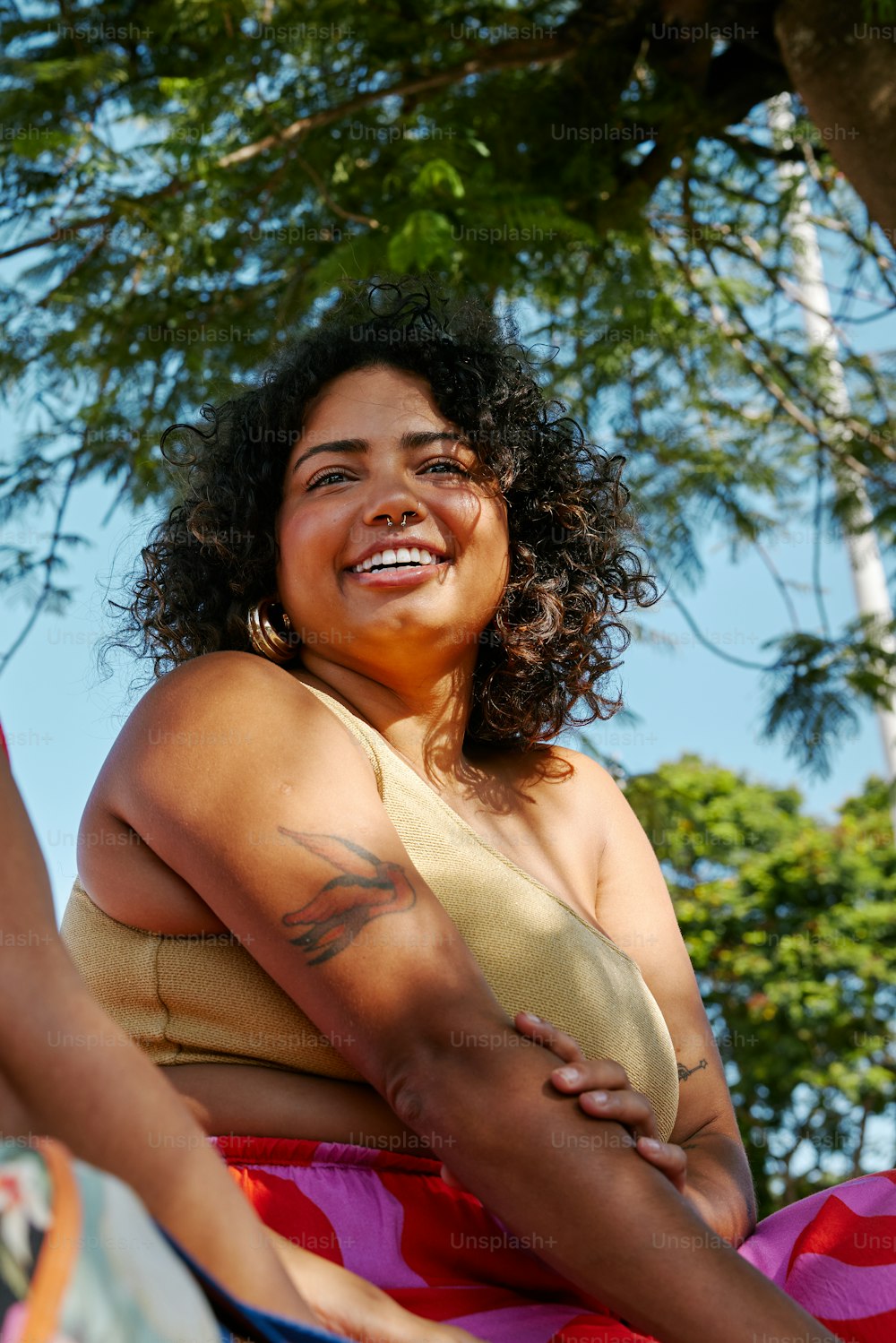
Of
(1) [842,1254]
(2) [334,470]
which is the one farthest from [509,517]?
(1) [842,1254]

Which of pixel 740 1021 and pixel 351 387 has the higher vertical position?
pixel 351 387

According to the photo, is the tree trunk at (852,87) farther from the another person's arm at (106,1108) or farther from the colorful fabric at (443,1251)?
the another person's arm at (106,1108)

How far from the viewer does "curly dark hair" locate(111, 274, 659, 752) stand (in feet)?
8.01

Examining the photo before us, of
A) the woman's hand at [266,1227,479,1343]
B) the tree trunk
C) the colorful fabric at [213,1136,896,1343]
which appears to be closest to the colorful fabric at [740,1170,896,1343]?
the colorful fabric at [213,1136,896,1343]

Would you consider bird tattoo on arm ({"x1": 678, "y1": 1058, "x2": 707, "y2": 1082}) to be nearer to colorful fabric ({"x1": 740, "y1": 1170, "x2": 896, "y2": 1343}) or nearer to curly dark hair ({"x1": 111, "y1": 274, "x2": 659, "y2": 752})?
colorful fabric ({"x1": 740, "y1": 1170, "x2": 896, "y2": 1343})

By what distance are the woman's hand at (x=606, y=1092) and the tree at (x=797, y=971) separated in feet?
29.0

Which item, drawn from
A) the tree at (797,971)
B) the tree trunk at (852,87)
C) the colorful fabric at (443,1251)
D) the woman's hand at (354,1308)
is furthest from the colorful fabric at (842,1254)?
the tree at (797,971)

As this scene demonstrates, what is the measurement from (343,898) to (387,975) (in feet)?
0.35

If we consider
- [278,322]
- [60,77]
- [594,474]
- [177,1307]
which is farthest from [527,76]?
[177,1307]

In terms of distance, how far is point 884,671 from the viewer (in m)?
4.49

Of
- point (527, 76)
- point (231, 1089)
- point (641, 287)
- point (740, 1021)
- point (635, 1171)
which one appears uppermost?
point (527, 76)

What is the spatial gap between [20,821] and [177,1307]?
413 mm

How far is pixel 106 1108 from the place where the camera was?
100cm

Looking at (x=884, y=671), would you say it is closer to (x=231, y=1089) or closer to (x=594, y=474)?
(x=594, y=474)
